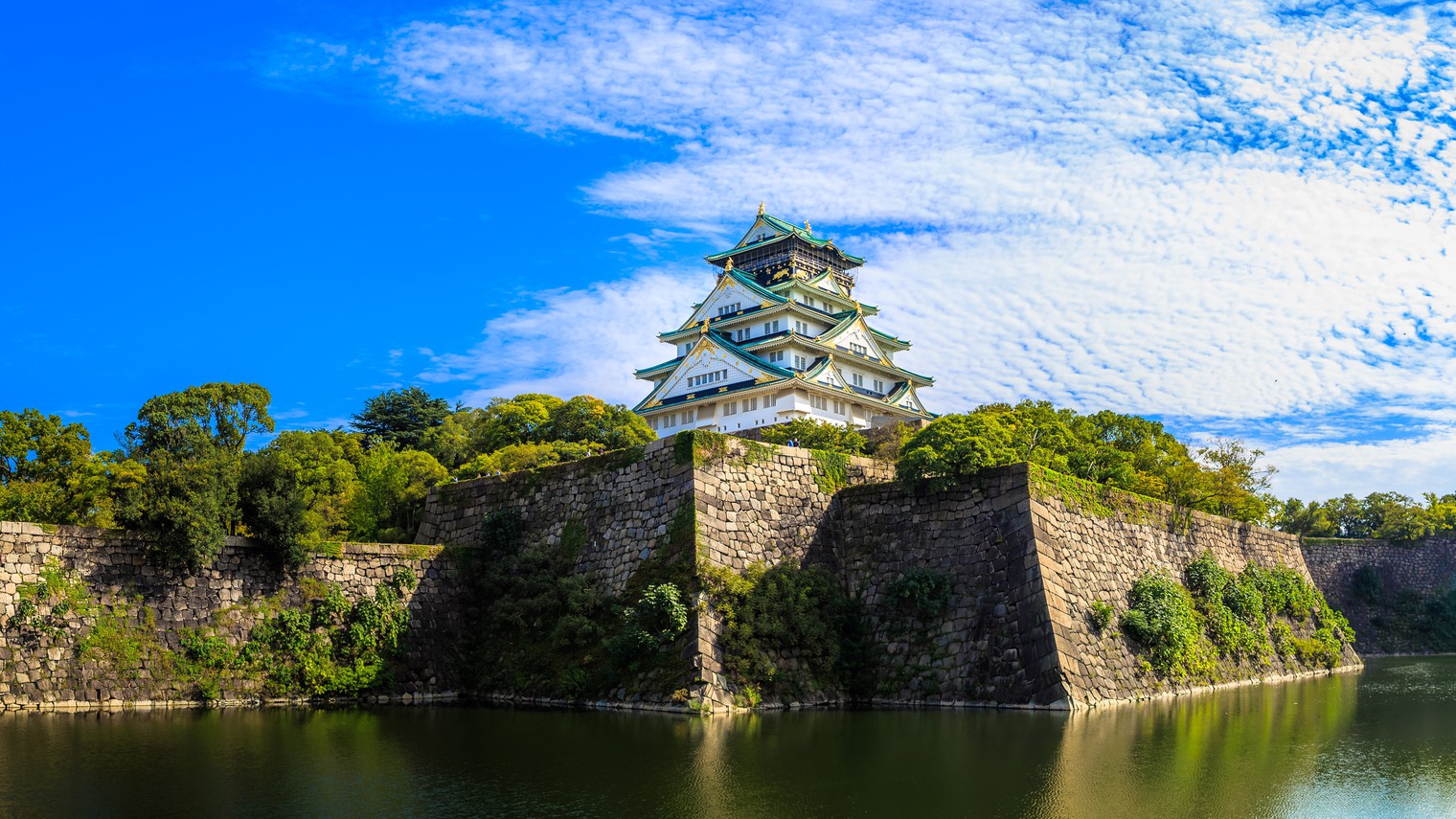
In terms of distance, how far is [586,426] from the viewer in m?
41.7

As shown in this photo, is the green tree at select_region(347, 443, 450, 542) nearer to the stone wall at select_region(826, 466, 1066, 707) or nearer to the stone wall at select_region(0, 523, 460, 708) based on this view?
the stone wall at select_region(0, 523, 460, 708)

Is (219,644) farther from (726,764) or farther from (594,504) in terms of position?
(726,764)

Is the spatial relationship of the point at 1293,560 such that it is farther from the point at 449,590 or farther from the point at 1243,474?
the point at 449,590

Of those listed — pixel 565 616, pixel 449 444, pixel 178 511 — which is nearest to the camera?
pixel 178 511

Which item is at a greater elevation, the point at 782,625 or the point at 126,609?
the point at 126,609

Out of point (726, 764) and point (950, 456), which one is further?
point (950, 456)

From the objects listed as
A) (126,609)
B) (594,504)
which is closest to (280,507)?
(126,609)

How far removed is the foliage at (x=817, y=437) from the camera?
41469 millimetres

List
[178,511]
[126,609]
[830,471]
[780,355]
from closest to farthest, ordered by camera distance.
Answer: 1. [126,609]
2. [178,511]
3. [830,471]
4. [780,355]

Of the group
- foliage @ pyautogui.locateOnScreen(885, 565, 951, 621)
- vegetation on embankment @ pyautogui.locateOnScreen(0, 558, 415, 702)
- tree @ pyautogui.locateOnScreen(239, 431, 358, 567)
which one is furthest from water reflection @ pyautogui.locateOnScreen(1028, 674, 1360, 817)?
tree @ pyautogui.locateOnScreen(239, 431, 358, 567)

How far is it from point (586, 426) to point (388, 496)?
10.0m

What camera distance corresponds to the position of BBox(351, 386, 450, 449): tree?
4481 centimetres

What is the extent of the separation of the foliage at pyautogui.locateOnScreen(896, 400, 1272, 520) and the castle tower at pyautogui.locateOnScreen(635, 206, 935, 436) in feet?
50.4

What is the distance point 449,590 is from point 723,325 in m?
37.0
